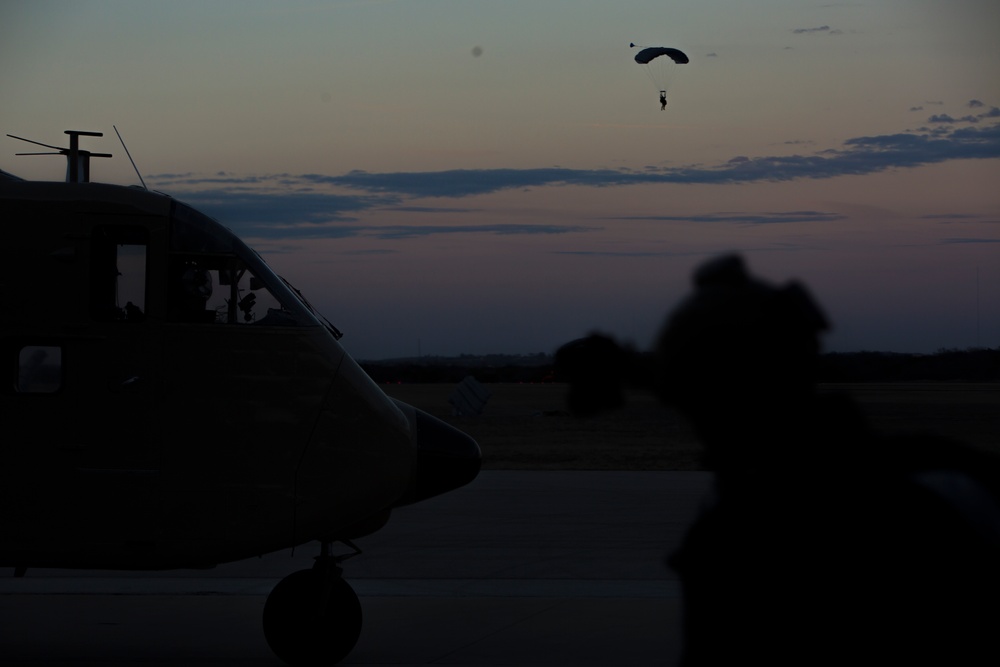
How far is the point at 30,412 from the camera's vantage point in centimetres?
727

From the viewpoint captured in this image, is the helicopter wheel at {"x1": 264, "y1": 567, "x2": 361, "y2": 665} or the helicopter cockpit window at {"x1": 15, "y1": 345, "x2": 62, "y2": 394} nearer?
the helicopter cockpit window at {"x1": 15, "y1": 345, "x2": 62, "y2": 394}

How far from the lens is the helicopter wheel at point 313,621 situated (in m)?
7.90

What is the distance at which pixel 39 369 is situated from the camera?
7.34 m

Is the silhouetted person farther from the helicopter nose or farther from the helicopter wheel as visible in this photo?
the helicopter wheel

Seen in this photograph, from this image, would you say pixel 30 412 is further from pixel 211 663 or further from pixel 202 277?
pixel 211 663

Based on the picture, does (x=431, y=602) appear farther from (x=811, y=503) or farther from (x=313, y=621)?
(x=811, y=503)

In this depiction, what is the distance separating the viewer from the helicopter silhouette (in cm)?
725

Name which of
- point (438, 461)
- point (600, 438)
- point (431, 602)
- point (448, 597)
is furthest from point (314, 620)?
point (600, 438)

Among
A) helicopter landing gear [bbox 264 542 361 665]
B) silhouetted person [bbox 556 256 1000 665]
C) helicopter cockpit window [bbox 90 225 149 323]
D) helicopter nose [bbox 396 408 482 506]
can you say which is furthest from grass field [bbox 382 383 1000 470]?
silhouetted person [bbox 556 256 1000 665]

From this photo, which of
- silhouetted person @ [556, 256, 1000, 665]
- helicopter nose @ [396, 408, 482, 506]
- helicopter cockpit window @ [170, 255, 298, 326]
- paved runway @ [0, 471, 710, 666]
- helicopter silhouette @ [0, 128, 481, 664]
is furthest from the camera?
paved runway @ [0, 471, 710, 666]

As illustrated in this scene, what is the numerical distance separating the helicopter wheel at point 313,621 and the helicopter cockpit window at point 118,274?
2.09 meters

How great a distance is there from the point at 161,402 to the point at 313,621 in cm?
179

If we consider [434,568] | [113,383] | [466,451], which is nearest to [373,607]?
[434,568]

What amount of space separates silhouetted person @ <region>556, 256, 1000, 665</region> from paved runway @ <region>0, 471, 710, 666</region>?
6736mm
